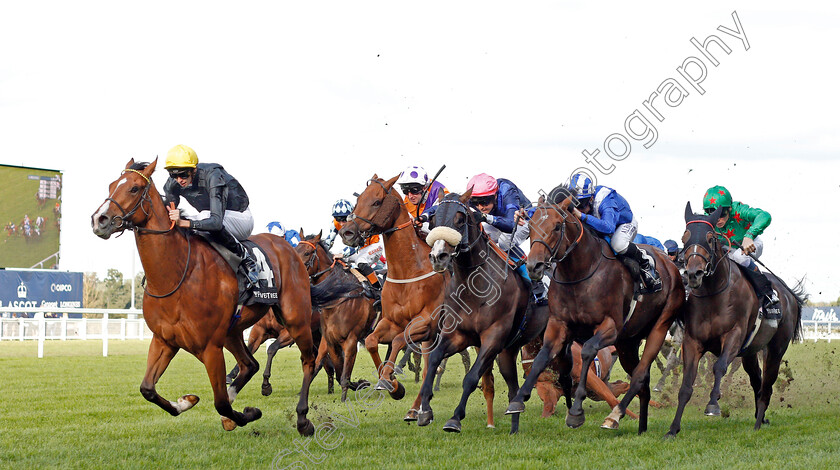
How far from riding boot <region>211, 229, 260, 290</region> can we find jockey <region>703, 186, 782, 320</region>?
163 inches

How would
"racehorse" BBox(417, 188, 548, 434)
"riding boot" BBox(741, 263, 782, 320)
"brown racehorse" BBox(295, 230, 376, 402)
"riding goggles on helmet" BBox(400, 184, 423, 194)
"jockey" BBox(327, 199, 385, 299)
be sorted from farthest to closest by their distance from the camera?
1. "brown racehorse" BBox(295, 230, 376, 402)
2. "jockey" BBox(327, 199, 385, 299)
3. "riding goggles on helmet" BBox(400, 184, 423, 194)
4. "riding boot" BBox(741, 263, 782, 320)
5. "racehorse" BBox(417, 188, 548, 434)

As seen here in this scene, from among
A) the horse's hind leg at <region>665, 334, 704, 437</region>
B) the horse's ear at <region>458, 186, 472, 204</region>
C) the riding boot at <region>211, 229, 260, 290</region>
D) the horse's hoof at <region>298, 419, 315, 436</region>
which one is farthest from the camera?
the horse's hoof at <region>298, 419, 315, 436</region>

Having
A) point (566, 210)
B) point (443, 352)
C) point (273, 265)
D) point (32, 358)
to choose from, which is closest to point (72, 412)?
point (273, 265)

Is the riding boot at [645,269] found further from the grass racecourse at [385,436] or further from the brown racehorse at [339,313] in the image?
the brown racehorse at [339,313]

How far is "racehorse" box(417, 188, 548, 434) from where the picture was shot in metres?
6.69

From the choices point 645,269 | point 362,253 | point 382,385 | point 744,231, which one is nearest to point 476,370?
point 382,385

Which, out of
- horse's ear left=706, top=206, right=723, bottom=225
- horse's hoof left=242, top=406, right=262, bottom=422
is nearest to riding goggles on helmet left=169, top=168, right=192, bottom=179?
horse's hoof left=242, top=406, right=262, bottom=422

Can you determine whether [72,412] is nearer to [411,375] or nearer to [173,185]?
[173,185]

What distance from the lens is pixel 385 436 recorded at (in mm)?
7211

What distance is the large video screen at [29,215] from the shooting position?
106 feet

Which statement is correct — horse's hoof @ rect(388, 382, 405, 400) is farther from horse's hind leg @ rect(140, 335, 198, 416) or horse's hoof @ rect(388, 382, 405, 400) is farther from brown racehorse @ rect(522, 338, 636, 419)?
horse's hind leg @ rect(140, 335, 198, 416)

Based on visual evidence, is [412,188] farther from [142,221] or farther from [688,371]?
[688,371]

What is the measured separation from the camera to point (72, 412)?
29.7 ft

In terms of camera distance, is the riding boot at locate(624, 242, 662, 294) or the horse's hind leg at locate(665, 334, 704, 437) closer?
the horse's hind leg at locate(665, 334, 704, 437)
